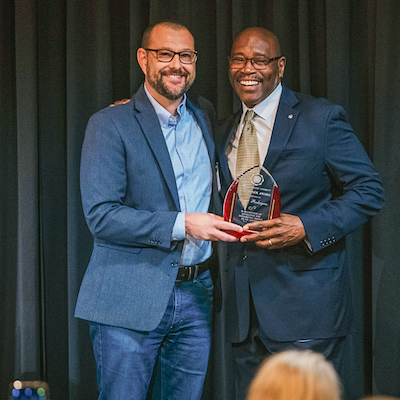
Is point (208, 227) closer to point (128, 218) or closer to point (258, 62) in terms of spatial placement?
point (128, 218)

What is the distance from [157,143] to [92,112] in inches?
33.9

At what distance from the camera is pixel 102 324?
6.03 ft

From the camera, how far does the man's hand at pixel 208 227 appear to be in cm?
172

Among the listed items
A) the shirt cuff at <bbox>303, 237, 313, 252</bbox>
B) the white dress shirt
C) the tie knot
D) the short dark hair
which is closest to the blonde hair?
the shirt cuff at <bbox>303, 237, 313, 252</bbox>

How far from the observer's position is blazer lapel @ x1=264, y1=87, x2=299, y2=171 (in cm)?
188

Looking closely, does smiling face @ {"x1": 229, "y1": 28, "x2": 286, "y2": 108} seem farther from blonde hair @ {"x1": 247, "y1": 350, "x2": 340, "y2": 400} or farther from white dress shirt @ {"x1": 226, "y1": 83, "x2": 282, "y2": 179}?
blonde hair @ {"x1": 247, "y1": 350, "x2": 340, "y2": 400}

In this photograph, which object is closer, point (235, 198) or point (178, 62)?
point (235, 198)

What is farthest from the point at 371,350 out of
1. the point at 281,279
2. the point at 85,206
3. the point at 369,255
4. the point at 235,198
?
the point at 85,206

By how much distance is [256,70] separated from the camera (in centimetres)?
200

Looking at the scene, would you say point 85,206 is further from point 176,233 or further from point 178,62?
point 178,62

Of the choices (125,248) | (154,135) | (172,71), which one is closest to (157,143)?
(154,135)

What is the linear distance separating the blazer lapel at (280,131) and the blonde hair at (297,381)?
1.06 metres

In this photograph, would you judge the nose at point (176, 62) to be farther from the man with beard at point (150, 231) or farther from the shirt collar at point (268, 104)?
the shirt collar at point (268, 104)

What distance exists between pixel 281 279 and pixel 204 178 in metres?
0.51
